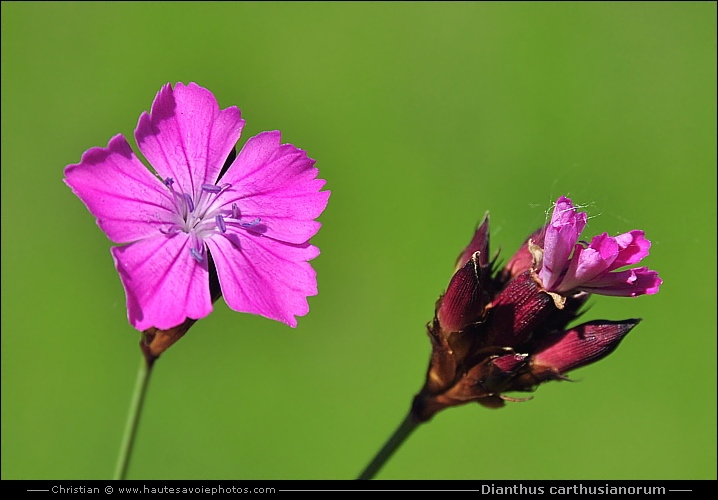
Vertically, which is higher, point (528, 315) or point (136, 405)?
point (528, 315)

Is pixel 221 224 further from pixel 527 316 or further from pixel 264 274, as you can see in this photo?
pixel 527 316

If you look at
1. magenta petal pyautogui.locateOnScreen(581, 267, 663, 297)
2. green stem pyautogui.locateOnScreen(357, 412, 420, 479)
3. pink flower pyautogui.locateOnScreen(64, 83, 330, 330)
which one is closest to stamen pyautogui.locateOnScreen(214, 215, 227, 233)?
pink flower pyautogui.locateOnScreen(64, 83, 330, 330)

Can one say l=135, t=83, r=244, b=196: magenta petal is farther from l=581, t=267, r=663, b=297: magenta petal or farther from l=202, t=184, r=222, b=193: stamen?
l=581, t=267, r=663, b=297: magenta petal

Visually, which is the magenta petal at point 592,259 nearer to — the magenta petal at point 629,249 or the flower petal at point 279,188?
the magenta petal at point 629,249

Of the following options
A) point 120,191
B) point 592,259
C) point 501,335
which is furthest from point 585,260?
point 120,191

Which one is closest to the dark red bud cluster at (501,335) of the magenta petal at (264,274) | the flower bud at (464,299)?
the flower bud at (464,299)

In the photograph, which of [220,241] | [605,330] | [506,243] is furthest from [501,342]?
[506,243]

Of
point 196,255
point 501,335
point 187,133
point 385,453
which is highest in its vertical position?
point 187,133

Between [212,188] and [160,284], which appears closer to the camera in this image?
[160,284]
